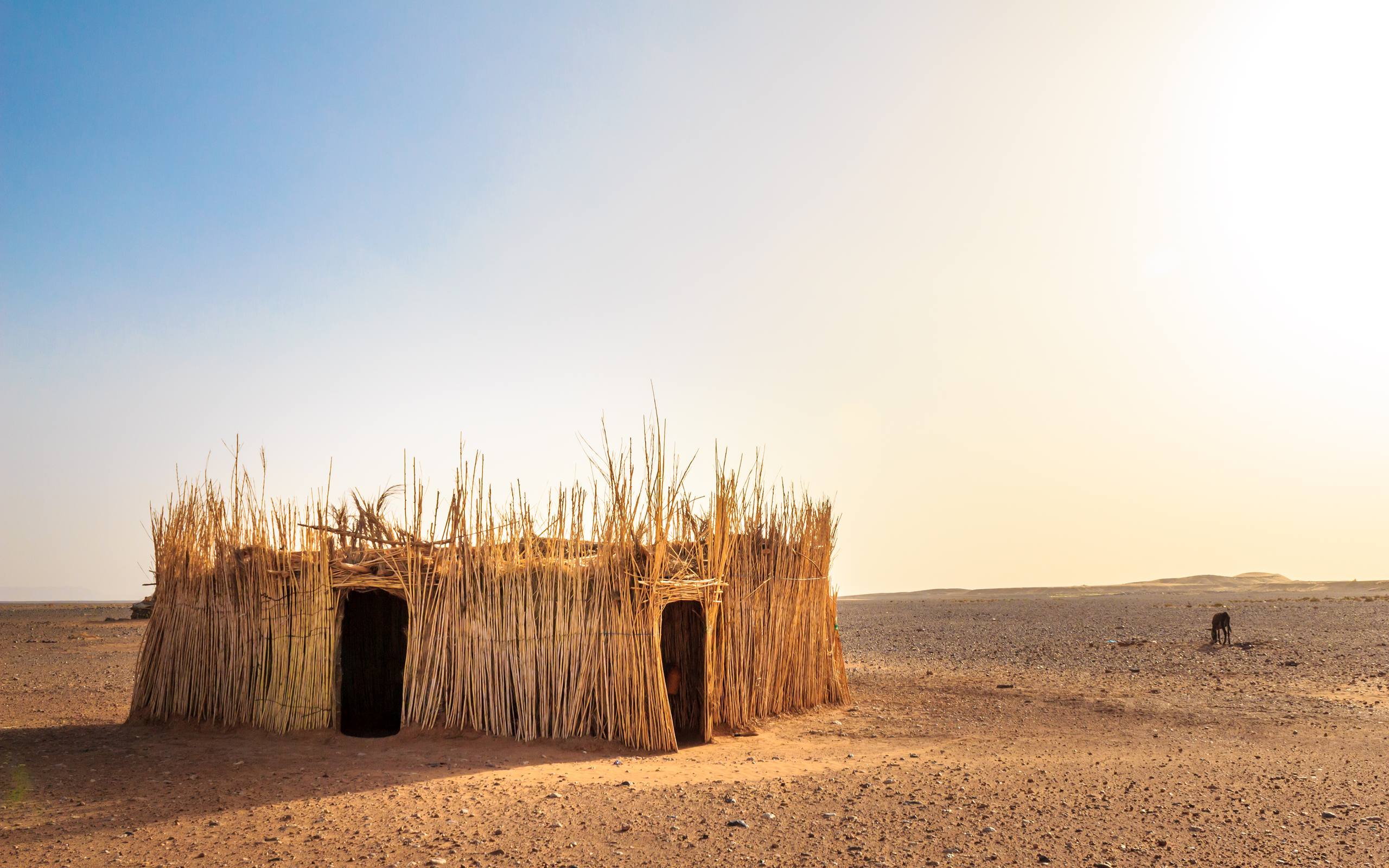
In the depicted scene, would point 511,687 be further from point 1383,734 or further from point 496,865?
point 1383,734

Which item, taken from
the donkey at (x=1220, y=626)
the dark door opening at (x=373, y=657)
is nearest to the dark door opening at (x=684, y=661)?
the dark door opening at (x=373, y=657)

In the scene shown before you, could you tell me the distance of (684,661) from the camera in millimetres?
10266

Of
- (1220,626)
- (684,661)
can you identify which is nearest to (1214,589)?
(1220,626)

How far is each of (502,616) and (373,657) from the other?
3.70 m

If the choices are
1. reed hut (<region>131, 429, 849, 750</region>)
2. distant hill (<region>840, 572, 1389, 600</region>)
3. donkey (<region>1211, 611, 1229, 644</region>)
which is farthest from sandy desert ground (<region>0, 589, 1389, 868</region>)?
distant hill (<region>840, 572, 1389, 600</region>)

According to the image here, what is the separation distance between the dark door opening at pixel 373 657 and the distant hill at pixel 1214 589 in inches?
1536

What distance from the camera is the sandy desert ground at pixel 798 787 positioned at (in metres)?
5.13

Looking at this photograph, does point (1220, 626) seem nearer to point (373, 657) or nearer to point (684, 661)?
point (684, 661)

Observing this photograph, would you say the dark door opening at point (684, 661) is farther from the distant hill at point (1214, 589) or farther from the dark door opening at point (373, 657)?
the distant hill at point (1214, 589)

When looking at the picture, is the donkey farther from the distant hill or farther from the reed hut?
the distant hill

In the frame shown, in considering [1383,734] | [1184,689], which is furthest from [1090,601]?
[1383,734]

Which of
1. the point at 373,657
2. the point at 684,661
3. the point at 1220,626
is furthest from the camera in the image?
the point at 1220,626

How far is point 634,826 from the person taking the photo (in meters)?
5.57

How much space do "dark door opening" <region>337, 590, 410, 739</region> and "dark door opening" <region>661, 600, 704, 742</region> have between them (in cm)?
316
